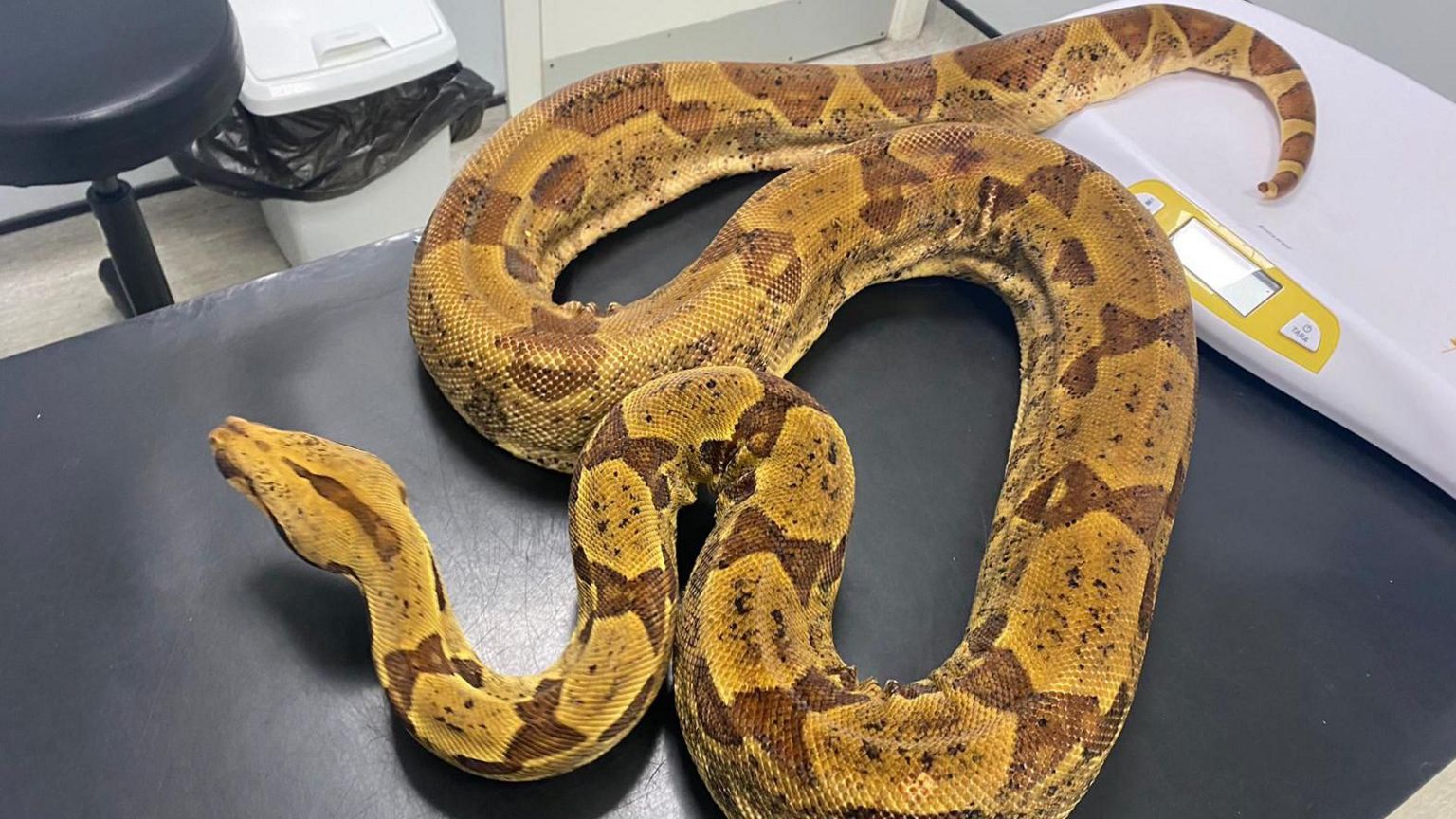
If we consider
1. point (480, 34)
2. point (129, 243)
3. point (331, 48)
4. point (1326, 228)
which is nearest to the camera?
point (1326, 228)

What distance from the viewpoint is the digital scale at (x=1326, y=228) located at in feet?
6.35

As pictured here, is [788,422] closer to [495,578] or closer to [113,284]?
[495,578]

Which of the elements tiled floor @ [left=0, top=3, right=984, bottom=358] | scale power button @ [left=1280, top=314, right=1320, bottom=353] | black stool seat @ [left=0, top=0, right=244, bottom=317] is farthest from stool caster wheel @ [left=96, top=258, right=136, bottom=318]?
scale power button @ [left=1280, top=314, right=1320, bottom=353]

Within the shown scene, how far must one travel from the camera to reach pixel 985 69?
253cm

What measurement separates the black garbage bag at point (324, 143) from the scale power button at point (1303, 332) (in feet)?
7.78

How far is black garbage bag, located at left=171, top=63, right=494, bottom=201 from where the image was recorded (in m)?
2.85

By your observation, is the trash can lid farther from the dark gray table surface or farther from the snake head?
the snake head

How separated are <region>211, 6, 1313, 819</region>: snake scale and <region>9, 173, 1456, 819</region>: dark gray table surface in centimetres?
8

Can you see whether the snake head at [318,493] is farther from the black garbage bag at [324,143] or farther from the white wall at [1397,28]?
the white wall at [1397,28]

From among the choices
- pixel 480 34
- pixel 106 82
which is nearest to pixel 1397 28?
pixel 480 34

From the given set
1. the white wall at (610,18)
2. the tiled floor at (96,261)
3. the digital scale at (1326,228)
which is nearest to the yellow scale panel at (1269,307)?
the digital scale at (1326,228)

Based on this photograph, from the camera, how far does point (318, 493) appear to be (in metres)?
1.57

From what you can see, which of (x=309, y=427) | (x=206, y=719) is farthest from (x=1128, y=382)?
(x=206, y=719)

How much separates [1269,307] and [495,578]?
1566 millimetres
